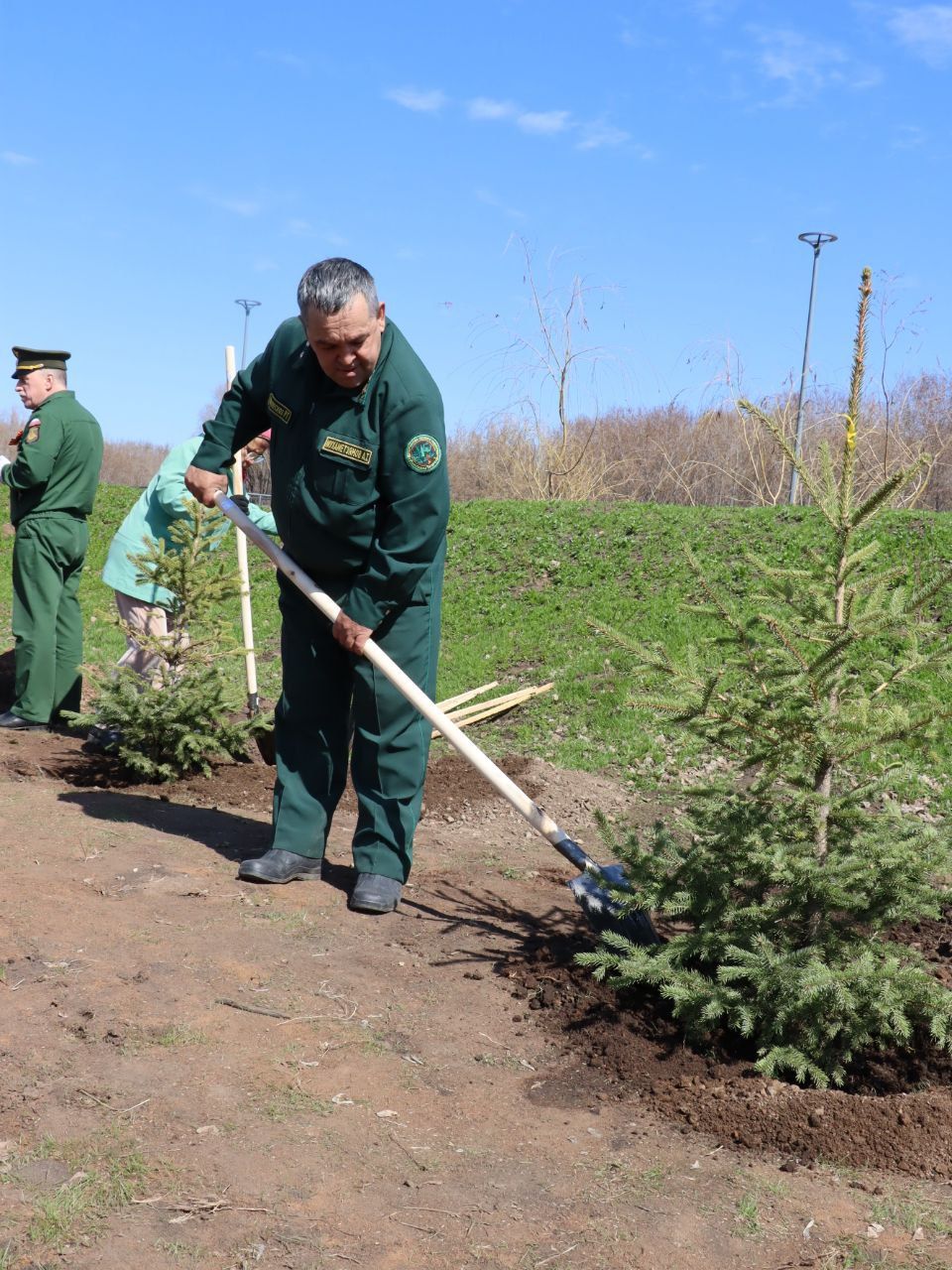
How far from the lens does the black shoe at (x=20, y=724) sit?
289 inches

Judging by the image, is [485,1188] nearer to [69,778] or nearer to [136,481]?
[69,778]

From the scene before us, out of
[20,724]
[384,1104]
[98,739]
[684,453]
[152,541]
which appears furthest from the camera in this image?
[684,453]

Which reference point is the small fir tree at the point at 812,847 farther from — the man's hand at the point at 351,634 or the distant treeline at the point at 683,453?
the distant treeline at the point at 683,453

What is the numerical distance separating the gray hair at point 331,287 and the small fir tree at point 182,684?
2152 mm

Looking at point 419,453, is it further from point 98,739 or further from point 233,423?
point 98,739

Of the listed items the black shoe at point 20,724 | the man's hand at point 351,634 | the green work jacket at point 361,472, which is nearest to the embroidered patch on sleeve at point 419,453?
the green work jacket at point 361,472

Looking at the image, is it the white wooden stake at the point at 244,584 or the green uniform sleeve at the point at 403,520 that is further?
the white wooden stake at the point at 244,584

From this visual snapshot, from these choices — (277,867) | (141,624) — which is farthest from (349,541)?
(141,624)

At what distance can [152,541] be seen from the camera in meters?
6.40

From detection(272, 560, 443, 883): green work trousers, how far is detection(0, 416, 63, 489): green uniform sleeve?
127 inches

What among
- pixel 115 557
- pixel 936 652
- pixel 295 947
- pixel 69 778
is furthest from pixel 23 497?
pixel 936 652

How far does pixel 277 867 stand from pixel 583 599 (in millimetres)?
6208

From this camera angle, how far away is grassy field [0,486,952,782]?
25.9ft

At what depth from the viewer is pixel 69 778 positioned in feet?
20.4
